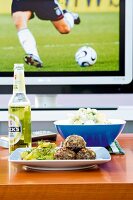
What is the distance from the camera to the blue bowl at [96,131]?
4.29 feet

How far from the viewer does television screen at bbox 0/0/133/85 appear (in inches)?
88.5

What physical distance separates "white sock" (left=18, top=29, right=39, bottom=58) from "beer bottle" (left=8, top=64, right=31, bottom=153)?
1.00m

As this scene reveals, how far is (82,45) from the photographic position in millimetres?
2271

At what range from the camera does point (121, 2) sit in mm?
2262

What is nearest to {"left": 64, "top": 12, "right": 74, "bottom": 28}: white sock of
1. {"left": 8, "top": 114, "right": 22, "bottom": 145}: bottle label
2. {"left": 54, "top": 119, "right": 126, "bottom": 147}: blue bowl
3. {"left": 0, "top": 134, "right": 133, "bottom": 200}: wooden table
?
{"left": 54, "top": 119, "right": 126, "bottom": 147}: blue bowl

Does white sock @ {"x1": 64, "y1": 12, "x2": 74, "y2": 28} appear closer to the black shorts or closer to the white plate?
the black shorts

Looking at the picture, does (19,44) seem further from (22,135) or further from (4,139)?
(22,135)

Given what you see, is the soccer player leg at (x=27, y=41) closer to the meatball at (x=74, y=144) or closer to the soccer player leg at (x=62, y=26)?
the soccer player leg at (x=62, y=26)

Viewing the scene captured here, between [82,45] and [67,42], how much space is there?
0.07 m

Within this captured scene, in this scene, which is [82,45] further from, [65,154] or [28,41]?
[65,154]

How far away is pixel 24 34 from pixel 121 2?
454 mm

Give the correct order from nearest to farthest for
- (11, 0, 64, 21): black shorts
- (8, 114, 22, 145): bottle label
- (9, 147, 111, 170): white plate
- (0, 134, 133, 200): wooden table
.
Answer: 1. (0, 134, 133, 200): wooden table
2. (9, 147, 111, 170): white plate
3. (8, 114, 22, 145): bottle label
4. (11, 0, 64, 21): black shorts

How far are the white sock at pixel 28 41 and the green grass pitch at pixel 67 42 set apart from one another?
0.02 metres

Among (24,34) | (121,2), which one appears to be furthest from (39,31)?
(121,2)
